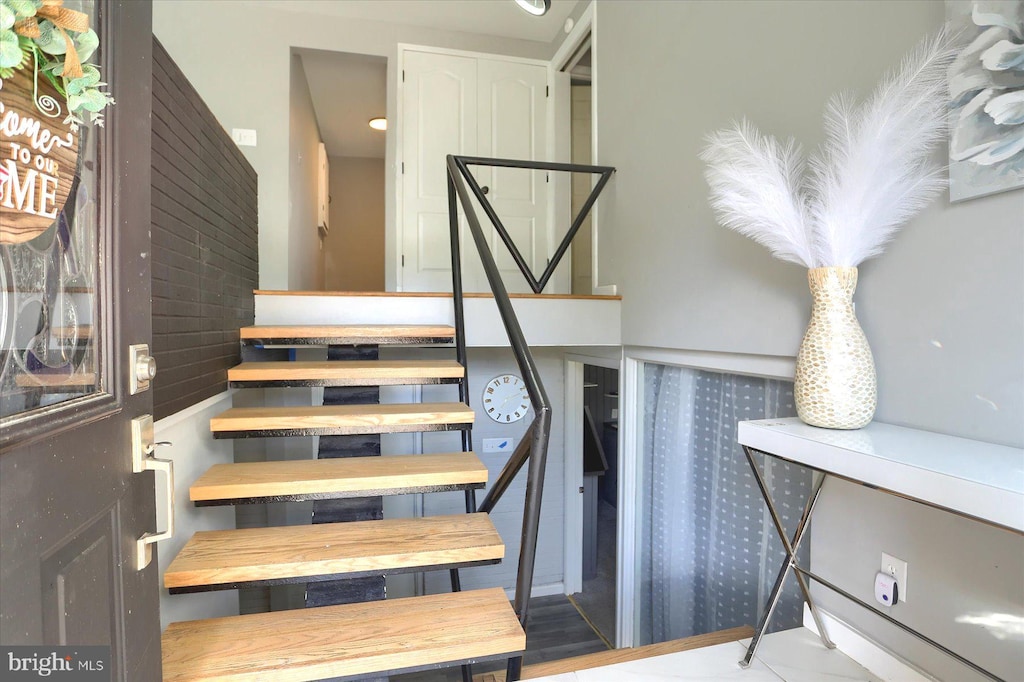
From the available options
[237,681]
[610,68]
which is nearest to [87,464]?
[237,681]

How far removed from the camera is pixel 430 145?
3.76 metres

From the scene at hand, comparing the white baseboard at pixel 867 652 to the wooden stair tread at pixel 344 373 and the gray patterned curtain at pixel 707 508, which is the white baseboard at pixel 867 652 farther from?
the wooden stair tread at pixel 344 373

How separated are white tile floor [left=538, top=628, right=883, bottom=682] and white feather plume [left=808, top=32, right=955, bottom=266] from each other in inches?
41.4

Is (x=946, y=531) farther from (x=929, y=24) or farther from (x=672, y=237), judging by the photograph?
(x=672, y=237)

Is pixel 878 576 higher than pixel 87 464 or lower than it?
lower

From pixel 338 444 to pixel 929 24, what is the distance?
2016mm

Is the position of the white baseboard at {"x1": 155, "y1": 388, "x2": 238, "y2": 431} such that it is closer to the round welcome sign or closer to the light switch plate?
the round welcome sign

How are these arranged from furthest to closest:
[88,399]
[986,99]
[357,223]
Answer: [357,223] → [986,99] → [88,399]

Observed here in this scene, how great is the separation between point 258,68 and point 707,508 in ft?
12.2

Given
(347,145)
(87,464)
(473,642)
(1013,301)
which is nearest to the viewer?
(87,464)

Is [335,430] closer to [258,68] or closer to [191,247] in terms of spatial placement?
[191,247]

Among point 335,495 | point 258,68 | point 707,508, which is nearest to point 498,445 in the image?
point 707,508

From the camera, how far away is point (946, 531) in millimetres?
1137

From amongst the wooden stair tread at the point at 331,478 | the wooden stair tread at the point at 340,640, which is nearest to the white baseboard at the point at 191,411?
the wooden stair tread at the point at 331,478
